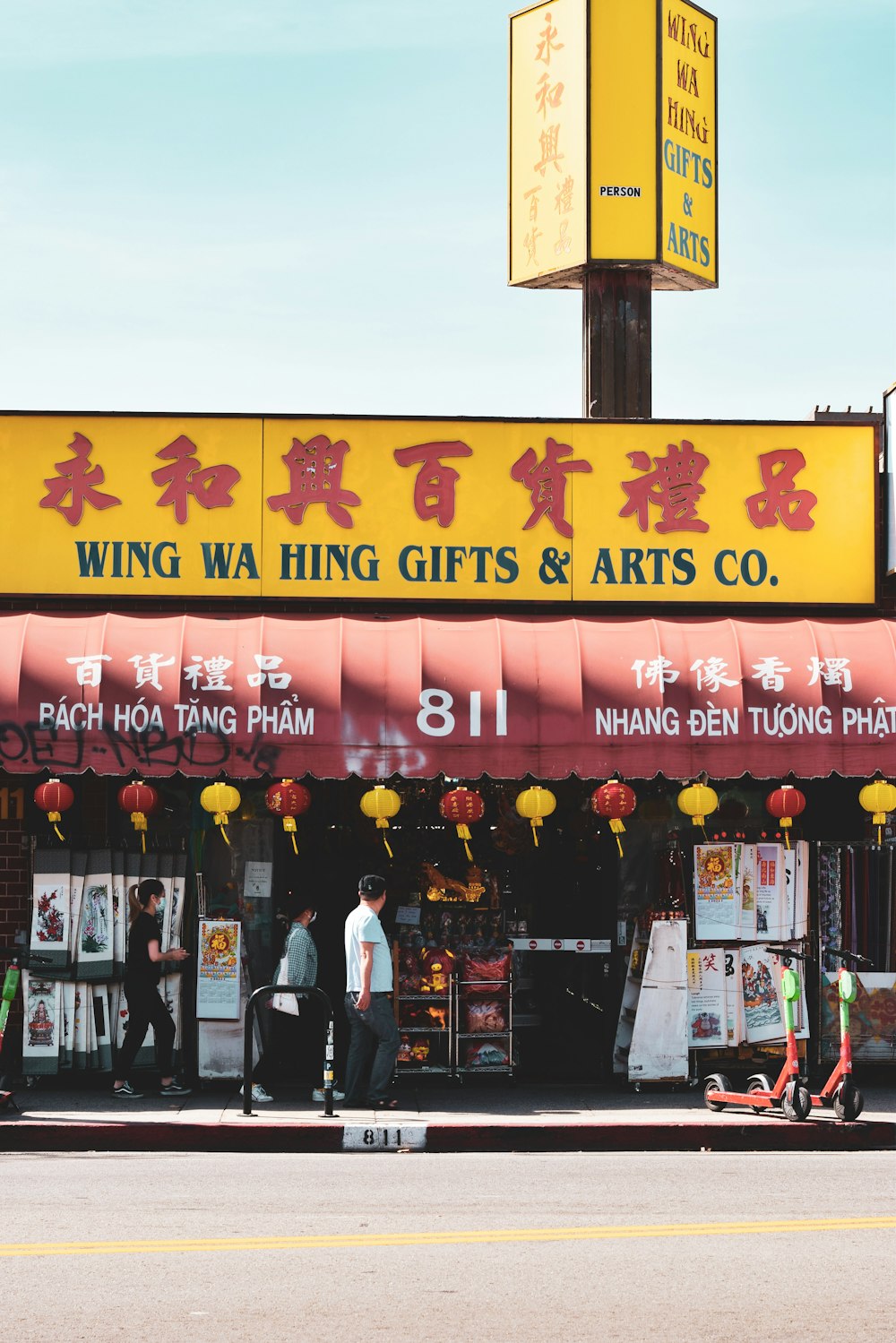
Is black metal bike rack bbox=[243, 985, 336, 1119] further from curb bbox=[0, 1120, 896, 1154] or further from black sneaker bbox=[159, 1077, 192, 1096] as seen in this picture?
black sneaker bbox=[159, 1077, 192, 1096]

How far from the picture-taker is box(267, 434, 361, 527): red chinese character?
52.0 ft

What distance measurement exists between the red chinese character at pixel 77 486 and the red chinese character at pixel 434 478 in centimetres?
277

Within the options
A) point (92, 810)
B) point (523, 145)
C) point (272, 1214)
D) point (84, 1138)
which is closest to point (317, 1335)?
point (272, 1214)

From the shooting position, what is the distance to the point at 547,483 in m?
16.0

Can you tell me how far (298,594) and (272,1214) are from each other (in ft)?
24.2

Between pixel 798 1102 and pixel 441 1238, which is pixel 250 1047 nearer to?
pixel 798 1102

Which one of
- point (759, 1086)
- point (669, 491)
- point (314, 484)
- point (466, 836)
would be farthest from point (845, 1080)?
point (314, 484)

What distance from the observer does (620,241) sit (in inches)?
700

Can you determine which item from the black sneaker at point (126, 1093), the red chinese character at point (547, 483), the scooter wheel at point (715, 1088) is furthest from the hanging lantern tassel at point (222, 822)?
the scooter wheel at point (715, 1088)

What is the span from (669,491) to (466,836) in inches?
159

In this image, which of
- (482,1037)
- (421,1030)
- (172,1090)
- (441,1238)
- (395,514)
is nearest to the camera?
(441,1238)

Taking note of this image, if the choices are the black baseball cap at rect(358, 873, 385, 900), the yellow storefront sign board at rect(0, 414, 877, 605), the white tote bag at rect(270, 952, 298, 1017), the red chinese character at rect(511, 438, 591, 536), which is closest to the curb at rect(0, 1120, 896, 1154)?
the white tote bag at rect(270, 952, 298, 1017)

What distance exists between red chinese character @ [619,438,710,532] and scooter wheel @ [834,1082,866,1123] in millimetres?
5611

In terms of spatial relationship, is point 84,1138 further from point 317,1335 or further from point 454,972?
point 317,1335
